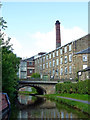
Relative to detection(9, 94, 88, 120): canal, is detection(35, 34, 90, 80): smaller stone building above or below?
above

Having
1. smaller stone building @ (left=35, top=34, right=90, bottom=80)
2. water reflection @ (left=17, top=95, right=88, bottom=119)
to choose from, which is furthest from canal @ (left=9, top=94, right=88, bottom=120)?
smaller stone building @ (left=35, top=34, right=90, bottom=80)

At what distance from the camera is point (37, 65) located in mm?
81062

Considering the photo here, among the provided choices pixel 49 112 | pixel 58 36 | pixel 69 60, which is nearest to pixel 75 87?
pixel 49 112

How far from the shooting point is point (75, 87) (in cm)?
3981

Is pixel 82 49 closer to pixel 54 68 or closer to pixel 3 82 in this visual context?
pixel 54 68

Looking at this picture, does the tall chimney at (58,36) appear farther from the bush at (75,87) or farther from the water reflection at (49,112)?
the water reflection at (49,112)

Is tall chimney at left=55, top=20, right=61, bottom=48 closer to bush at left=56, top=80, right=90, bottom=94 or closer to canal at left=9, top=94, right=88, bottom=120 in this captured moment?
bush at left=56, top=80, right=90, bottom=94

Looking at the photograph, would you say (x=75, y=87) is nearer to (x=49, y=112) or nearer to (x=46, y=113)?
(x=49, y=112)

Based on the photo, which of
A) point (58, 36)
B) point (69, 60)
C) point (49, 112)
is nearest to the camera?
point (49, 112)

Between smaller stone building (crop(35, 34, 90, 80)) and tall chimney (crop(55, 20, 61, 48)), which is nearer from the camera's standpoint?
smaller stone building (crop(35, 34, 90, 80))

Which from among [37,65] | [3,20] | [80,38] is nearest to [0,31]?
[3,20]

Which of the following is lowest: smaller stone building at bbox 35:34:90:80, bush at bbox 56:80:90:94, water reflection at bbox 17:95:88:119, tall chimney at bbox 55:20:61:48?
water reflection at bbox 17:95:88:119

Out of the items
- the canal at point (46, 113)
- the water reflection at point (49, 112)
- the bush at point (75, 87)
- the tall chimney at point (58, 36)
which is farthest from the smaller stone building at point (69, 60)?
the canal at point (46, 113)

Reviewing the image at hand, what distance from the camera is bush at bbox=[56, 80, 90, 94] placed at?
35100 mm
